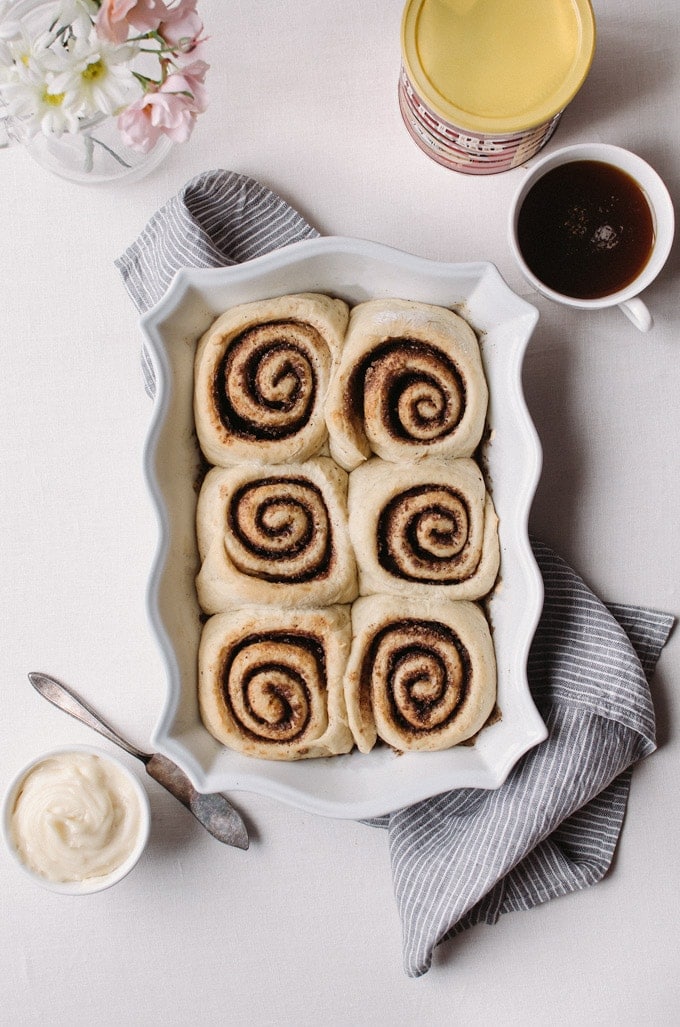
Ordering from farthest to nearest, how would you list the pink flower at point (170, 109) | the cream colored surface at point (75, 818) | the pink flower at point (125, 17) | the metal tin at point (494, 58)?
the cream colored surface at point (75, 818) → the metal tin at point (494, 58) → the pink flower at point (170, 109) → the pink flower at point (125, 17)

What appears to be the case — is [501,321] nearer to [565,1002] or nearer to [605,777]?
[605,777]

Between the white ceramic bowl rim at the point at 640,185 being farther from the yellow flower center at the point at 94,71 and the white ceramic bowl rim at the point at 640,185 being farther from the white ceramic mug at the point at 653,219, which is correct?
the yellow flower center at the point at 94,71

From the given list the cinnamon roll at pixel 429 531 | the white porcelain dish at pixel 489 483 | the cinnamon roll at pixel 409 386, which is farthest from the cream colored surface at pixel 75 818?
the cinnamon roll at pixel 409 386

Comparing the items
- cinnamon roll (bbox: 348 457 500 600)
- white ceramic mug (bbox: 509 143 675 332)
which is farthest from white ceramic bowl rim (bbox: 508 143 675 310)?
cinnamon roll (bbox: 348 457 500 600)

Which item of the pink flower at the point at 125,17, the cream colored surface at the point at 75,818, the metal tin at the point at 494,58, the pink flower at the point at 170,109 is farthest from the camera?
the cream colored surface at the point at 75,818

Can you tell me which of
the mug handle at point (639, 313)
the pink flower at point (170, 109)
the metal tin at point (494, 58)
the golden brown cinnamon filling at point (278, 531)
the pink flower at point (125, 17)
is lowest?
the golden brown cinnamon filling at point (278, 531)
